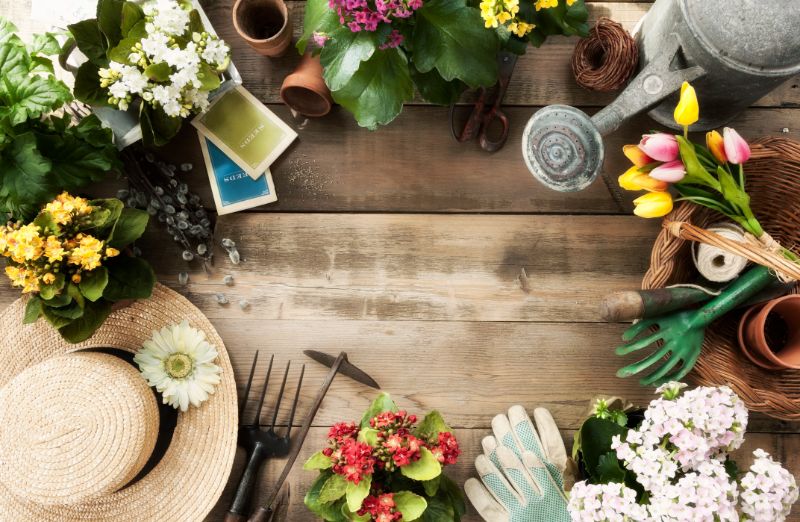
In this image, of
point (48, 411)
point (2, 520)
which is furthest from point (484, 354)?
point (2, 520)

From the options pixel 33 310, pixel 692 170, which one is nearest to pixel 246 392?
pixel 33 310

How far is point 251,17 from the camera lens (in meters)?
1.40

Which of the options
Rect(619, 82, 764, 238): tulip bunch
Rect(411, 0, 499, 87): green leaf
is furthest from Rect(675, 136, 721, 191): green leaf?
Rect(411, 0, 499, 87): green leaf

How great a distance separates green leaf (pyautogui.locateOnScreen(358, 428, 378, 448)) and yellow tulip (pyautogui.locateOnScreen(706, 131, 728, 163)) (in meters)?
0.82

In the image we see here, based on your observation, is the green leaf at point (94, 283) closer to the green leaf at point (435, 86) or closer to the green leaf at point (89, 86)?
the green leaf at point (89, 86)

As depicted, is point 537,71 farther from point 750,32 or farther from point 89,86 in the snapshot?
point 89,86

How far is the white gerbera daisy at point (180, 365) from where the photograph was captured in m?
1.33

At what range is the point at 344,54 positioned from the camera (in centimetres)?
111

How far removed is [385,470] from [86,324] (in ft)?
2.17

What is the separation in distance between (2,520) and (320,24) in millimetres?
1189

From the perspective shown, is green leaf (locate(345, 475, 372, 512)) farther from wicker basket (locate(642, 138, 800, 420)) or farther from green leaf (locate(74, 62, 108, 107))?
green leaf (locate(74, 62, 108, 107))

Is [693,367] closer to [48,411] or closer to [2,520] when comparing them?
[48,411]

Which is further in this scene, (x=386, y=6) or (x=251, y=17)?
(x=251, y=17)

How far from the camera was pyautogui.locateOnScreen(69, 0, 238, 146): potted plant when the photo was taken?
1.18 meters
